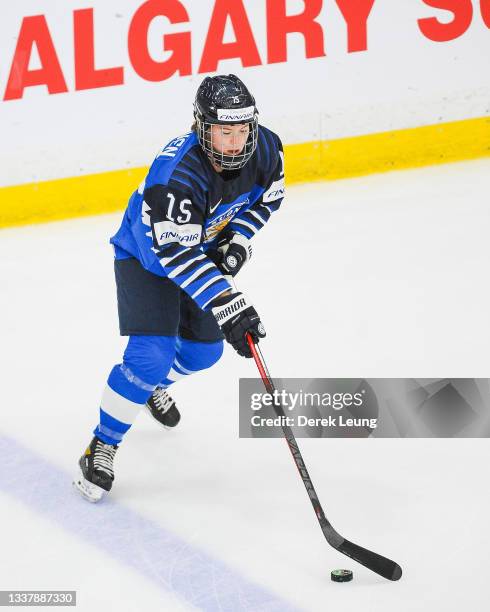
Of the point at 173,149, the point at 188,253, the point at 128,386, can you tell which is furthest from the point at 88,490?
the point at 173,149

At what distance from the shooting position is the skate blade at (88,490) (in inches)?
110

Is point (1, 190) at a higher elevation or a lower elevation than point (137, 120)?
lower

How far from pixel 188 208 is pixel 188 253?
12 centimetres

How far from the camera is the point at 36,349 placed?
3.79m

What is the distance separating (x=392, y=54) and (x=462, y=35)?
0.36m

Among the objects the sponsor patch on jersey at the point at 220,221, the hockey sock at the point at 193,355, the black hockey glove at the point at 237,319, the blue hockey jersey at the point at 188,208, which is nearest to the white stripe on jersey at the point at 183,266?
the blue hockey jersey at the point at 188,208

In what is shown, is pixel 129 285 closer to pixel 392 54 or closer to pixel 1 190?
pixel 1 190

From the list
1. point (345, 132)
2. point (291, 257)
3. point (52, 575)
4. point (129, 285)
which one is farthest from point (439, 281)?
point (52, 575)

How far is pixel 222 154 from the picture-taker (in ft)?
8.44

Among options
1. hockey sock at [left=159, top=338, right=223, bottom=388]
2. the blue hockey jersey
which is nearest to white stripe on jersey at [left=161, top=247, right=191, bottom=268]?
the blue hockey jersey

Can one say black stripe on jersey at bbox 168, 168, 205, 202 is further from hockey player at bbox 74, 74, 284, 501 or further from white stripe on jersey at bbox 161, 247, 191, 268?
white stripe on jersey at bbox 161, 247, 191, 268

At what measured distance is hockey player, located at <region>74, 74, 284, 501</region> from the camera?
8.41ft

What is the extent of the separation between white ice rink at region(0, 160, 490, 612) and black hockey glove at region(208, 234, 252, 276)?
58cm

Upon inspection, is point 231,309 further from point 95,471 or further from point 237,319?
point 95,471
